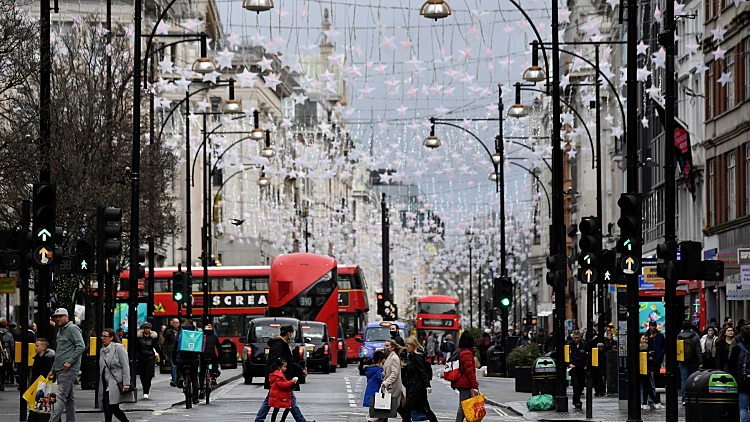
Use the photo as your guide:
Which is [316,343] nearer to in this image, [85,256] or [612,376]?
[612,376]

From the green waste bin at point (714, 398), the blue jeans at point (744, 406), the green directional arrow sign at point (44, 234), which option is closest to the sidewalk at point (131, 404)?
the green directional arrow sign at point (44, 234)

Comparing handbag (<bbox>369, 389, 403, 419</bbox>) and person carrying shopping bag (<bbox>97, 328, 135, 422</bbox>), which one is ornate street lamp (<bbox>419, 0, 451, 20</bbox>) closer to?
person carrying shopping bag (<bbox>97, 328, 135, 422</bbox>)

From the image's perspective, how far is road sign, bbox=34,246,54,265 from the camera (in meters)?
22.5

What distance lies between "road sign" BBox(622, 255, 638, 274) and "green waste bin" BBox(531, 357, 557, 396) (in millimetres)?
7784

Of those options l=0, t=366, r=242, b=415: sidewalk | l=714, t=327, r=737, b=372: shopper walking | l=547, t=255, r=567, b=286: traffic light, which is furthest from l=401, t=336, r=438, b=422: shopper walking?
l=0, t=366, r=242, b=415: sidewalk

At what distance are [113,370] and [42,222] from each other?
2427 mm

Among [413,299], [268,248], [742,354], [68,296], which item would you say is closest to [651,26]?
[68,296]

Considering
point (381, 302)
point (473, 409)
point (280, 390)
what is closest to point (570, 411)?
point (473, 409)

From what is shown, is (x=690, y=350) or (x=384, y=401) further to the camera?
(x=690, y=350)

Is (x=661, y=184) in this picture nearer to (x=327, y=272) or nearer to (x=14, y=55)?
(x=327, y=272)

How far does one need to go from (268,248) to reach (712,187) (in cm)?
6456

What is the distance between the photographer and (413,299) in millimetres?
196750

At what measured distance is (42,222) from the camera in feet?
73.4

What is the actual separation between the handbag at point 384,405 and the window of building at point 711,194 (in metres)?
28.6
